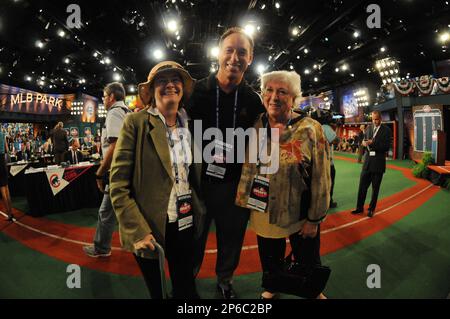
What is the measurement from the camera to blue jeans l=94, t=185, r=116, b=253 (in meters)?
2.97

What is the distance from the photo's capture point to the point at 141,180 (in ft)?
4.82

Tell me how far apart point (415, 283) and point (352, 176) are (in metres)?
6.73

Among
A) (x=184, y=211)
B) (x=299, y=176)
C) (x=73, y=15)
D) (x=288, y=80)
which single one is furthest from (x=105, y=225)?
(x=73, y=15)

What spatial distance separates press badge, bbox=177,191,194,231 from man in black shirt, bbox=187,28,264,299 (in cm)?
30

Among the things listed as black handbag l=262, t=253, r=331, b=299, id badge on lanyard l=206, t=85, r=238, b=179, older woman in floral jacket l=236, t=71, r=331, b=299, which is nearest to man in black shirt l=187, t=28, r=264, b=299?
id badge on lanyard l=206, t=85, r=238, b=179

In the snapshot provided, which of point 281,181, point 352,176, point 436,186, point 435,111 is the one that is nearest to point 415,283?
point 281,181

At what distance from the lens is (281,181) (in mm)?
1780

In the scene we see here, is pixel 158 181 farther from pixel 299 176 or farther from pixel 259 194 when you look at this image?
pixel 299 176

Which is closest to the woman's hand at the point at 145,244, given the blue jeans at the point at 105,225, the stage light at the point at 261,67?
the blue jeans at the point at 105,225

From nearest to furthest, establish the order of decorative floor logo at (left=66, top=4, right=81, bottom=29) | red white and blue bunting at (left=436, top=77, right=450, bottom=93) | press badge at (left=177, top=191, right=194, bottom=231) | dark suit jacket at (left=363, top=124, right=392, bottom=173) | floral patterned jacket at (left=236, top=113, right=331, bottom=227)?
press badge at (left=177, top=191, right=194, bottom=231)
floral patterned jacket at (left=236, top=113, right=331, bottom=227)
dark suit jacket at (left=363, top=124, right=392, bottom=173)
decorative floor logo at (left=66, top=4, right=81, bottom=29)
red white and blue bunting at (left=436, top=77, right=450, bottom=93)

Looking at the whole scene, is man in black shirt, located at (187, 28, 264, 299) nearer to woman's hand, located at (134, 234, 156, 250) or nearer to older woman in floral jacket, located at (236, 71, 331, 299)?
older woman in floral jacket, located at (236, 71, 331, 299)

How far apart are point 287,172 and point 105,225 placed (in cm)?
237

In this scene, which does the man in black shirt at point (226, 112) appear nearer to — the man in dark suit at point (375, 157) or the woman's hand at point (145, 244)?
the woman's hand at point (145, 244)
